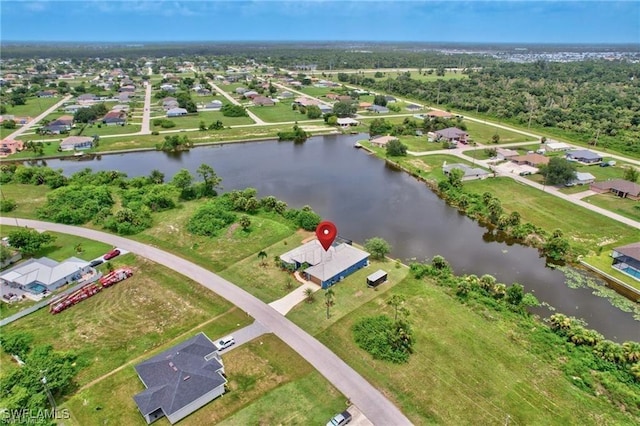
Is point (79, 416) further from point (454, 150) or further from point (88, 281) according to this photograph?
point (454, 150)

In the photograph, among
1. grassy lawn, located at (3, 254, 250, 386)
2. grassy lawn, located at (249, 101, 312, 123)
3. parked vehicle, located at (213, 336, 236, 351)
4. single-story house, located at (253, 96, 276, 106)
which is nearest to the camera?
parked vehicle, located at (213, 336, 236, 351)

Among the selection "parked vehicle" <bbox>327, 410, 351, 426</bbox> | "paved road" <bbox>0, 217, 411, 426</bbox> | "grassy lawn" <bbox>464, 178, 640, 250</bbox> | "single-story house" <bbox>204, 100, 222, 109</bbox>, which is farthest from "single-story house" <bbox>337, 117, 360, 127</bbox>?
"parked vehicle" <bbox>327, 410, 351, 426</bbox>

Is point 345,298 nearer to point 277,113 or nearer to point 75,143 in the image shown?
point 75,143

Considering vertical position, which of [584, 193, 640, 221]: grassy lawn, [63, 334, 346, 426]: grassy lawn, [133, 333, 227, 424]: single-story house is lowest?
[63, 334, 346, 426]: grassy lawn

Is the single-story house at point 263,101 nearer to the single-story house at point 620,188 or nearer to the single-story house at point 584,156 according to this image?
the single-story house at point 584,156

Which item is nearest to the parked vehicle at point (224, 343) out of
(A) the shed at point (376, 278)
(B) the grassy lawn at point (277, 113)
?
(A) the shed at point (376, 278)

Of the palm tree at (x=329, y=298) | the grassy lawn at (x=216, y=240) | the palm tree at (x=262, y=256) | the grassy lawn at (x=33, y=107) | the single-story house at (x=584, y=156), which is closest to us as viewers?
the palm tree at (x=329, y=298)

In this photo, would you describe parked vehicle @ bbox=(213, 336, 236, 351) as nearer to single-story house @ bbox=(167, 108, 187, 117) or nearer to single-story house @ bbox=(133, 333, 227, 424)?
single-story house @ bbox=(133, 333, 227, 424)

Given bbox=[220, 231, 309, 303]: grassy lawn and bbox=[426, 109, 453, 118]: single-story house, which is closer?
bbox=[220, 231, 309, 303]: grassy lawn
